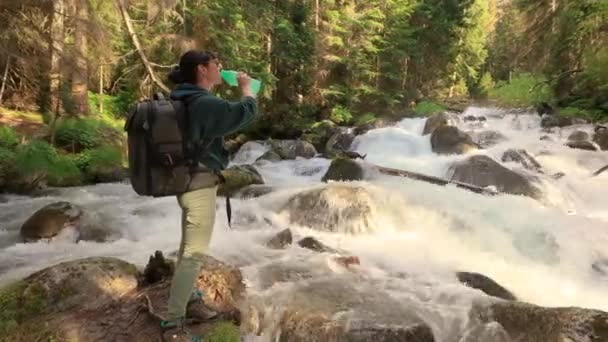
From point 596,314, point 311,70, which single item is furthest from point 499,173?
point 311,70

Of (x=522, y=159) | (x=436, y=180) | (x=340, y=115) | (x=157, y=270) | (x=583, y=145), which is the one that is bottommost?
(x=157, y=270)

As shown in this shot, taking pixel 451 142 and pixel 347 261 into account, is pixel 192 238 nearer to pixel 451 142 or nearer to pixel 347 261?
pixel 347 261

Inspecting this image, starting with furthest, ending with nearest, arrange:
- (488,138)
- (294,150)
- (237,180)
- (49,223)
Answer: (488,138)
(294,150)
(237,180)
(49,223)

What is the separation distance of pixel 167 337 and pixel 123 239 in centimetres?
439

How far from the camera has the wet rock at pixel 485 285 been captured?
5793 millimetres

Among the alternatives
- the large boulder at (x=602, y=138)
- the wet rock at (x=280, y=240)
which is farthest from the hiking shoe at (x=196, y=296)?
the large boulder at (x=602, y=138)

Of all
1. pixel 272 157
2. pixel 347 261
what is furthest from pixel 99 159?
pixel 347 261

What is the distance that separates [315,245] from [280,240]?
54 centimetres

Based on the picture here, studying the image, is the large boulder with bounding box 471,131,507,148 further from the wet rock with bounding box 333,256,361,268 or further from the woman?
the woman

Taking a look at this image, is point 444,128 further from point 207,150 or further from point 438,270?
point 207,150

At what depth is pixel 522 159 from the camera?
13242mm

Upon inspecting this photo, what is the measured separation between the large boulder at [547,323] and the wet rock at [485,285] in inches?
40.0

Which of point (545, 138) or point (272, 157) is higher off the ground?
point (545, 138)

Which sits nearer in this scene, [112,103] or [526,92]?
[112,103]
